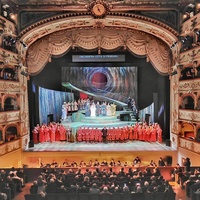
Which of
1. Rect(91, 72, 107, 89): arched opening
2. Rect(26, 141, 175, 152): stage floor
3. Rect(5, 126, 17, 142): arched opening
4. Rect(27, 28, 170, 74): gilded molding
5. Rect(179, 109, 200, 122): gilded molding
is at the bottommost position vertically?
Rect(26, 141, 175, 152): stage floor

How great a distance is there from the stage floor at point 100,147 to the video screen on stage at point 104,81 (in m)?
4.67

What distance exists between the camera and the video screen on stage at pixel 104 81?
17031mm

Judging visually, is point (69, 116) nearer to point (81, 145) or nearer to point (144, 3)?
point (81, 145)

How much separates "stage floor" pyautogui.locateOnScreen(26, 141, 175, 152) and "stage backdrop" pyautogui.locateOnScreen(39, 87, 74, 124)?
106 inches

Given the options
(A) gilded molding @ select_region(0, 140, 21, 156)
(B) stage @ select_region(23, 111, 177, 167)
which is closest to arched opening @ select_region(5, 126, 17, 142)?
(A) gilded molding @ select_region(0, 140, 21, 156)

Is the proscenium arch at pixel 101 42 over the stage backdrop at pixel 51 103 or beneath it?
over

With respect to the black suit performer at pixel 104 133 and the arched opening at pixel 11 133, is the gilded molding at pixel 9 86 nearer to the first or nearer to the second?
the arched opening at pixel 11 133

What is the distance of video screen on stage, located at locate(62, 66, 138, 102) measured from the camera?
671 inches

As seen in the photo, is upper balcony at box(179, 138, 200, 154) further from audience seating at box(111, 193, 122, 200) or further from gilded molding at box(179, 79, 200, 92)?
audience seating at box(111, 193, 122, 200)

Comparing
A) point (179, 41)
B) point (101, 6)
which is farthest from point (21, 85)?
point (179, 41)

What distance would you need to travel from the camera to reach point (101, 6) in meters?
11.6

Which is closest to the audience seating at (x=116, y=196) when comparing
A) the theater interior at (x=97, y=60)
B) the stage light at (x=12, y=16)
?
the theater interior at (x=97, y=60)

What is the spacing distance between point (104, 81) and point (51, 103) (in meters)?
4.13

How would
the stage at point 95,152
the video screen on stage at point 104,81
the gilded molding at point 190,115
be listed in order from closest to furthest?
the gilded molding at point 190,115
the stage at point 95,152
the video screen on stage at point 104,81
